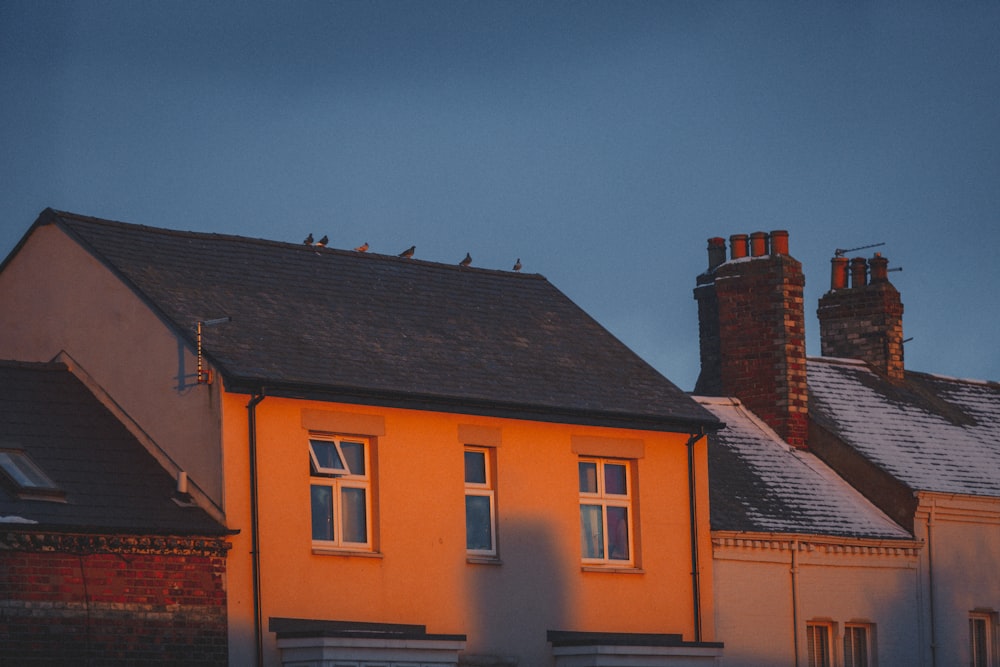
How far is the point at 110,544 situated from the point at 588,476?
825 cm

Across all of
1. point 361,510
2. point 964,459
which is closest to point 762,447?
point 964,459

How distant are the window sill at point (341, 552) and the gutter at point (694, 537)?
5.67 m

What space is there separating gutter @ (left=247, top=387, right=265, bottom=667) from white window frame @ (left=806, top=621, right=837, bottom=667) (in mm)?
10507

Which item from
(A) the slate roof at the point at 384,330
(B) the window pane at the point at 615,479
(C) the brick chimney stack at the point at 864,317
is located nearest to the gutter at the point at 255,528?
(A) the slate roof at the point at 384,330

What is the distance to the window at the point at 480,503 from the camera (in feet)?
90.9

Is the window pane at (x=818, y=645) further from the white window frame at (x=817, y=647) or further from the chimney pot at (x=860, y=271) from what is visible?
the chimney pot at (x=860, y=271)

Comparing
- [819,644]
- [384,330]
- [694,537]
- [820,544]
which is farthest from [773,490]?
[384,330]

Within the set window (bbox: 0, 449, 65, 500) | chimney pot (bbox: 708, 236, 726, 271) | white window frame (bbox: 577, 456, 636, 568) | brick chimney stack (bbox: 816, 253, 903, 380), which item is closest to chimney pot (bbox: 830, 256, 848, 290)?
brick chimney stack (bbox: 816, 253, 903, 380)

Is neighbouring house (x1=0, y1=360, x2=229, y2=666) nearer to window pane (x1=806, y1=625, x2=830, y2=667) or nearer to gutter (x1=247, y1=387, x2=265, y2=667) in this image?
gutter (x1=247, y1=387, x2=265, y2=667)

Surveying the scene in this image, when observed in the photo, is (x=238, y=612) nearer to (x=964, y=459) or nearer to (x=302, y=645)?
(x=302, y=645)

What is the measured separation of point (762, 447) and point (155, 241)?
11455 millimetres

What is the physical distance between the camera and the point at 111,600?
77.2ft

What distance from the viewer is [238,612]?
80.8 feet

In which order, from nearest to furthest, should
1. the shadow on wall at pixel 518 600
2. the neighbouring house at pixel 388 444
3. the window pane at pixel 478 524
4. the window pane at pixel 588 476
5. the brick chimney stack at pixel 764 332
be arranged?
1. the neighbouring house at pixel 388 444
2. the shadow on wall at pixel 518 600
3. the window pane at pixel 478 524
4. the window pane at pixel 588 476
5. the brick chimney stack at pixel 764 332
